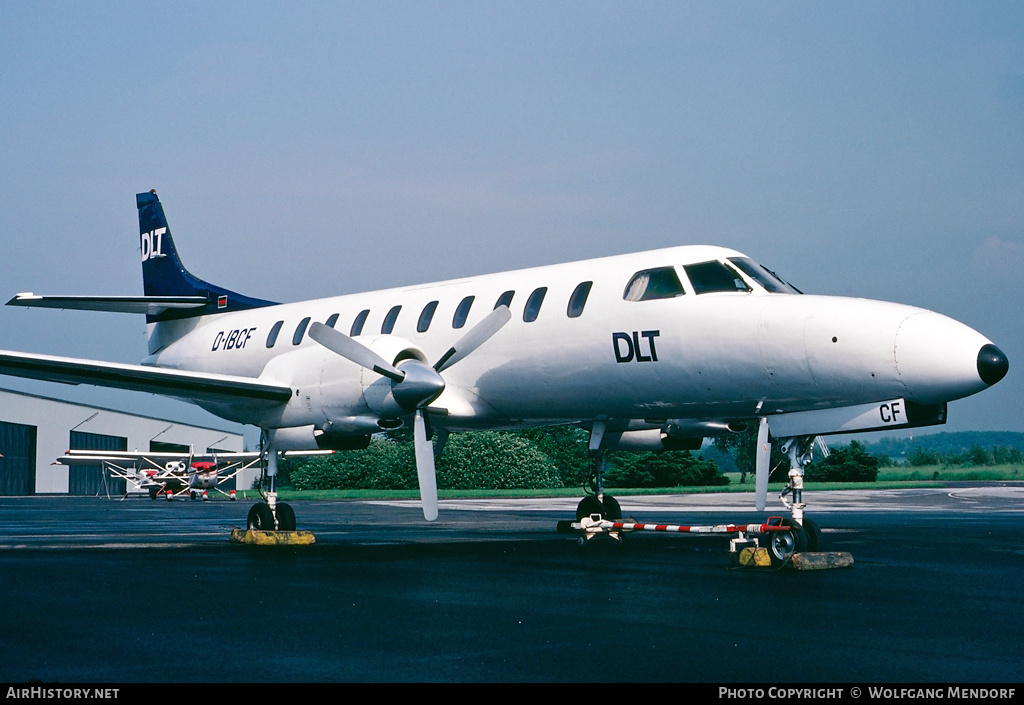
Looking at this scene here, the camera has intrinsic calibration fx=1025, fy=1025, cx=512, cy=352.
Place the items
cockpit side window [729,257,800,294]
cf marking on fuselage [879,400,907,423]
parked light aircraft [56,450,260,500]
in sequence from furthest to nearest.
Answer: parked light aircraft [56,450,260,500] < cockpit side window [729,257,800,294] < cf marking on fuselage [879,400,907,423]

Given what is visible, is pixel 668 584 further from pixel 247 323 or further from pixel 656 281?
pixel 247 323

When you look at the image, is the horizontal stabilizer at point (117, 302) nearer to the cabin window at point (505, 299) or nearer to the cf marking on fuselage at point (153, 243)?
the cf marking on fuselage at point (153, 243)

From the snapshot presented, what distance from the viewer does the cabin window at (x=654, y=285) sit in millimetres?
14023

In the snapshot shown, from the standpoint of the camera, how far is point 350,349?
15539mm

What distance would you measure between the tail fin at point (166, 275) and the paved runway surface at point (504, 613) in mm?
7117

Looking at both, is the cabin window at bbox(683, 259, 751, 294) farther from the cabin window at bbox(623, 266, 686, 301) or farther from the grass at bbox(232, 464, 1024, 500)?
the grass at bbox(232, 464, 1024, 500)

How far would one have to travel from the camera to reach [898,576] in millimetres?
11344

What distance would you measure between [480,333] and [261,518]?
5149 millimetres

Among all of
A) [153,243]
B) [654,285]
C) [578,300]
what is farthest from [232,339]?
[654,285]

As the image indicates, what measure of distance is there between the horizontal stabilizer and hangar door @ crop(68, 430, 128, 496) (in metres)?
47.2

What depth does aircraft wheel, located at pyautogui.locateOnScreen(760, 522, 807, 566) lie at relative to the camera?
1216cm

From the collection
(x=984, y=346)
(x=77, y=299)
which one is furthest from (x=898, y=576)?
(x=77, y=299)

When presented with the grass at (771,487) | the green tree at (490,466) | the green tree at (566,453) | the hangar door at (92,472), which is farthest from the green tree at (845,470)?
the hangar door at (92,472)

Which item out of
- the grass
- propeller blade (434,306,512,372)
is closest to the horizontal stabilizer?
propeller blade (434,306,512,372)
